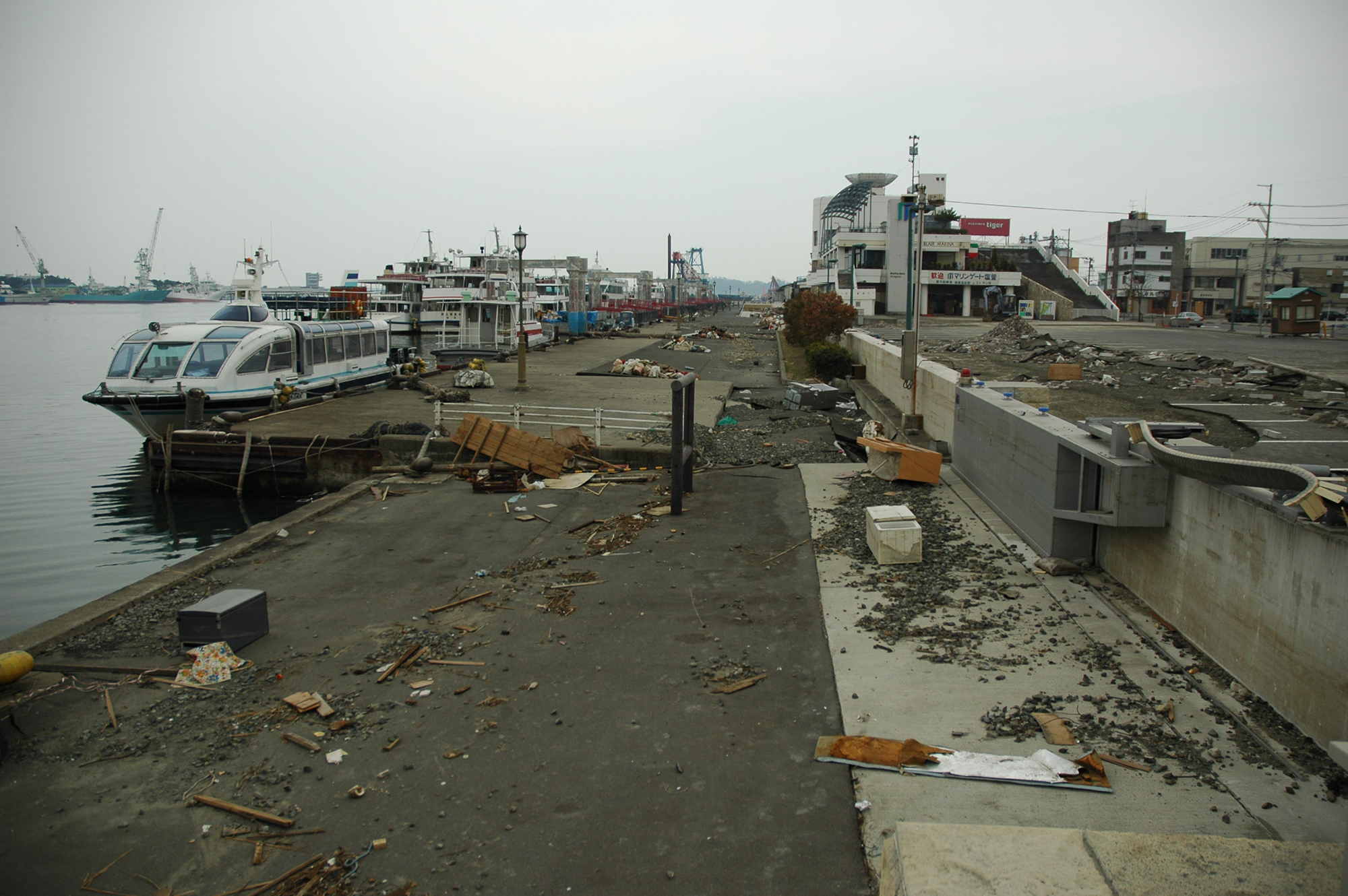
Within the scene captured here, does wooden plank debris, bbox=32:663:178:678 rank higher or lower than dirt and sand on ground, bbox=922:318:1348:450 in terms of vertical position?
lower

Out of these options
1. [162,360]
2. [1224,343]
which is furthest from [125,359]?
[1224,343]

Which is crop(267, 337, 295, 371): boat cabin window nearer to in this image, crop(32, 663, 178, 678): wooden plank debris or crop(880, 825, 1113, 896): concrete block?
crop(32, 663, 178, 678): wooden plank debris

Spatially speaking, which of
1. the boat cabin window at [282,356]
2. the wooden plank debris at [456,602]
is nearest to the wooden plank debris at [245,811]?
the wooden plank debris at [456,602]

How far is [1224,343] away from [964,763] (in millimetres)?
28468

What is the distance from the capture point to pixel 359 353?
91.8 feet

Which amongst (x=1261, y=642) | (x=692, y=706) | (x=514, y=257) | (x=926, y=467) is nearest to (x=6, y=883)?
(x=692, y=706)

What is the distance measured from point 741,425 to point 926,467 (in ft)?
27.6

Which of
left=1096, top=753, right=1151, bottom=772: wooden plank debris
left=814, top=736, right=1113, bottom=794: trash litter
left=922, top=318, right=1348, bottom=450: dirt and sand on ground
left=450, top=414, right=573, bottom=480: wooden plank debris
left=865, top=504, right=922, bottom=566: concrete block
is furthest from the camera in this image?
left=450, top=414, right=573, bottom=480: wooden plank debris

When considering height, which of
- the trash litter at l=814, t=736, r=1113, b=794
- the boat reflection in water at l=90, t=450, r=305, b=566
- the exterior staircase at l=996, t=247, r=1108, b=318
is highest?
the exterior staircase at l=996, t=247, r=1108, b=318

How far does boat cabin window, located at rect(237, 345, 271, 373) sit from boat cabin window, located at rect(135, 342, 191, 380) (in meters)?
1.38

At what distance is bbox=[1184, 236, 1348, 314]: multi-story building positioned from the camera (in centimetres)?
8081

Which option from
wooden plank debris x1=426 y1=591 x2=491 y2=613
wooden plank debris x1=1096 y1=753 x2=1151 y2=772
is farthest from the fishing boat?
wooden plank debris x1=1096 y1=753 x2=1151 y2=772

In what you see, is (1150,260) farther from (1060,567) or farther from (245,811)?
(245,811)

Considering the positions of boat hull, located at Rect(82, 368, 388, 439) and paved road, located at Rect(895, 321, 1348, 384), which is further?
paved road, located at Rect(895, 321, 1348, 384)
